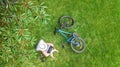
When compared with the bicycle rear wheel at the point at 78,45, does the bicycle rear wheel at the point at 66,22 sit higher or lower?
higher

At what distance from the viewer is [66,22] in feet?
39.2

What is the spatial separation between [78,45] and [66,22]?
83cm

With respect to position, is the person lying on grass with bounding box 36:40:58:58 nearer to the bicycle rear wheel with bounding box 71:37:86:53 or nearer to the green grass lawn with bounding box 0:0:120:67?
the green grass lawn with bounding box 0:0:120:67

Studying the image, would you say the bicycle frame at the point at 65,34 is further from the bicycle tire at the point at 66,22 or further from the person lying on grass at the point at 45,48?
the person lying on grass at the point at 45,48

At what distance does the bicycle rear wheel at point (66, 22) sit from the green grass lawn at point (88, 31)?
0.16 m

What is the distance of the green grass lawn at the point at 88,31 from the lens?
11.9 metres

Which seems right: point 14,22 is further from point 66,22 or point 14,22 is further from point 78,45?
point 78,45

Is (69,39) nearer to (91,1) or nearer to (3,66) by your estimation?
(91,1)

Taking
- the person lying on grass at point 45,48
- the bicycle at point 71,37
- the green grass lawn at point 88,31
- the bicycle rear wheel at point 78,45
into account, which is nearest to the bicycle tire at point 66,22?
the bicycle at point 71,37

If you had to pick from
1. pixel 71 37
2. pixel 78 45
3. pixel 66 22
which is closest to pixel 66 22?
pixel 66 22

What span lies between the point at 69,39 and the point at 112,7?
1.99 meters

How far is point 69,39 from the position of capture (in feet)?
38.8

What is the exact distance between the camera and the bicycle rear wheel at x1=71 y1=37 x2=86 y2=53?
11.8 metres

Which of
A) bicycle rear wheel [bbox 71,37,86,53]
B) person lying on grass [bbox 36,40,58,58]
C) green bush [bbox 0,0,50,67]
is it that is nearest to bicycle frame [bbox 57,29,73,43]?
bicycle rear wheel [bbox 71,37,86,53]
